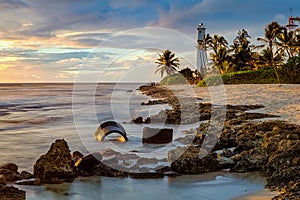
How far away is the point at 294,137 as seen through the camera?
1057 cm

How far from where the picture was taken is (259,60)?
5147 cm

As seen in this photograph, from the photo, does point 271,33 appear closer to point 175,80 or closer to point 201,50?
point 201,50

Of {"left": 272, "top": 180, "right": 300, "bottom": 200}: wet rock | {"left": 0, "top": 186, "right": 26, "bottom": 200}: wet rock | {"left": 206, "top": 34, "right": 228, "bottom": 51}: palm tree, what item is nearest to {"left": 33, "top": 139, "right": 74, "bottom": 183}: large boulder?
{"left": 0, "top": 186, "right": 26, "bottom": 200}: wet rock

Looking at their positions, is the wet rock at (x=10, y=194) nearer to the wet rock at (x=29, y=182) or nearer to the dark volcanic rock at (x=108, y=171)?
the wet rock at (x=29, y=182)

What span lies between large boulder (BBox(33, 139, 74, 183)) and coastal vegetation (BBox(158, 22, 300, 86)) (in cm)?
3784

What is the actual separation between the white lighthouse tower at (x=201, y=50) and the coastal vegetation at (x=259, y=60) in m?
1.16

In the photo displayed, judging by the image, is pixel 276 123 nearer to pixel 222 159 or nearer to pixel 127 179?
pixel 222 159

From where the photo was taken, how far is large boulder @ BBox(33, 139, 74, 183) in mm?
8500

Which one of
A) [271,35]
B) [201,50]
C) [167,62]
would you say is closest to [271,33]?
[271,35]

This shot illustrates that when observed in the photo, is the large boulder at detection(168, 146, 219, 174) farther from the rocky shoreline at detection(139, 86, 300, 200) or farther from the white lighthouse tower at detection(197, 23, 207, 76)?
the white lighthouse tower at detection(197, 23, 207, 76)

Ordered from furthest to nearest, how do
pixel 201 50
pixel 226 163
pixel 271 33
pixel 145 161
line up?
1. pixel 201 50
2. pixel 271 33
3. pixel 145 161
4. pixel 226 163

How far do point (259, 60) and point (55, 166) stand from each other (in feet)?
152

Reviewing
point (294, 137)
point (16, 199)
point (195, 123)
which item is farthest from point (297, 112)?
point (16, 199)

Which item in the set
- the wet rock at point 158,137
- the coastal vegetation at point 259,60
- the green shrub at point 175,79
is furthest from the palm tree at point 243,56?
the wet rock at point 158,137
